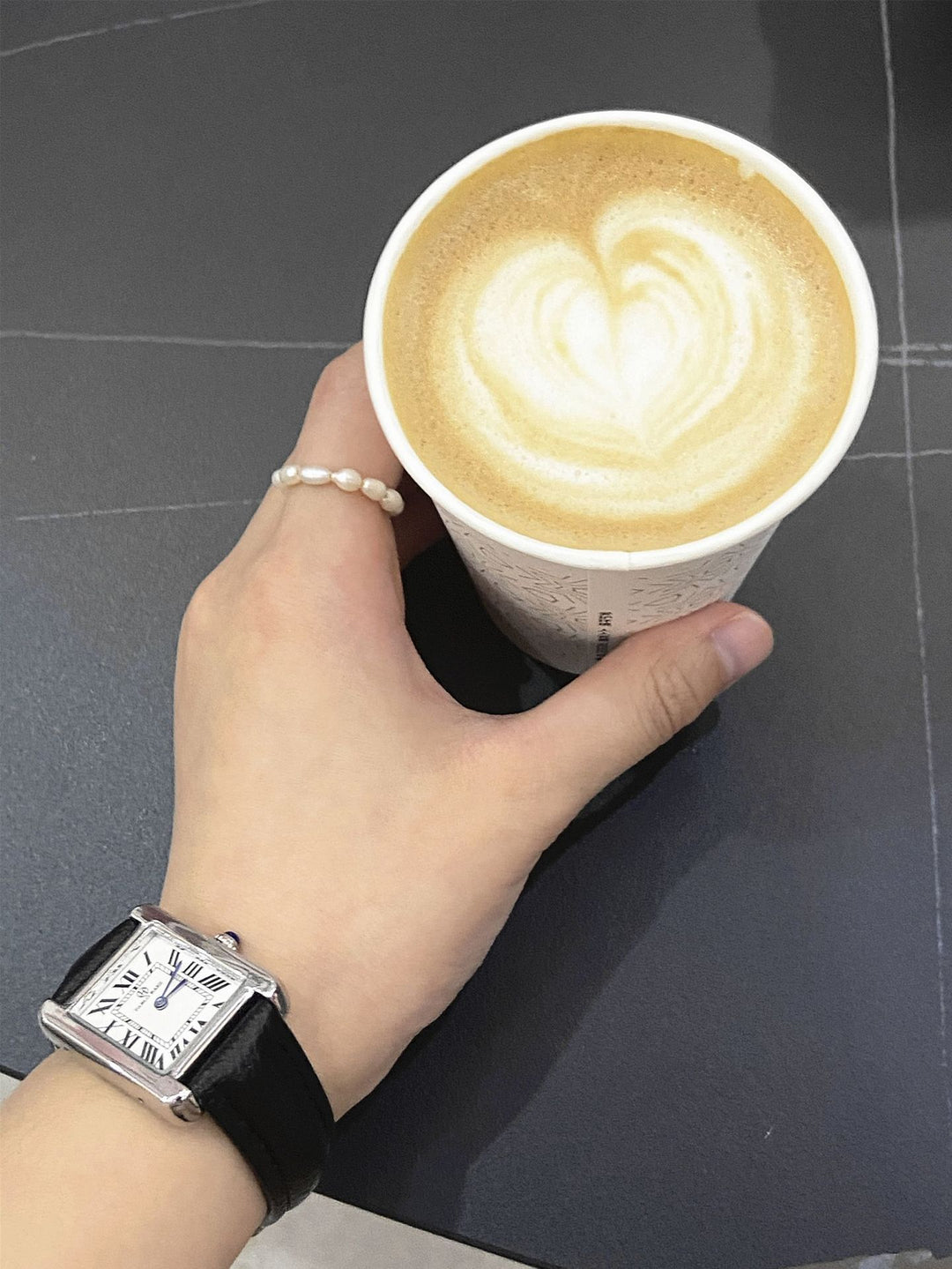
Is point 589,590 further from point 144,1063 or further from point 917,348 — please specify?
point 917,348

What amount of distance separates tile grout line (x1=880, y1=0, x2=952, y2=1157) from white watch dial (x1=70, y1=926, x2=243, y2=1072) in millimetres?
465

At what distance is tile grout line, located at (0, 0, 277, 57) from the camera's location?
94cm

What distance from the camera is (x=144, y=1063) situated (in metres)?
0.52

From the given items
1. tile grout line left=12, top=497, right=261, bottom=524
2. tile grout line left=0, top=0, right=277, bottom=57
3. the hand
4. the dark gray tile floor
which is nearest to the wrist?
the hand

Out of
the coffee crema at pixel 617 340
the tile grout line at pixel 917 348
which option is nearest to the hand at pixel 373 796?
the coffee crema at pixel 617 340

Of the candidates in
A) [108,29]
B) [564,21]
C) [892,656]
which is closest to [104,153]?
[108,29]

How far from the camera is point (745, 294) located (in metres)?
0.53

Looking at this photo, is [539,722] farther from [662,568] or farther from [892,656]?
[892,656]

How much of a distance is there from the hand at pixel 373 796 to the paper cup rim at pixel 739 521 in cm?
12

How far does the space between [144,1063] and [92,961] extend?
0.22ft

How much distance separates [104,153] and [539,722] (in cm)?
68

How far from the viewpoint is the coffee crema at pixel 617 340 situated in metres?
0.50

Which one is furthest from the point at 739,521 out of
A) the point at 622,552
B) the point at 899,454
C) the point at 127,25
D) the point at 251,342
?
the point at 127,25

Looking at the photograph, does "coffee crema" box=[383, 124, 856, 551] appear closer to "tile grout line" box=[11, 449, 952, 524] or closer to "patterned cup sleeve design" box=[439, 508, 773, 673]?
"patterned cup sleeve design" box=[439, 508, 773, 673]
